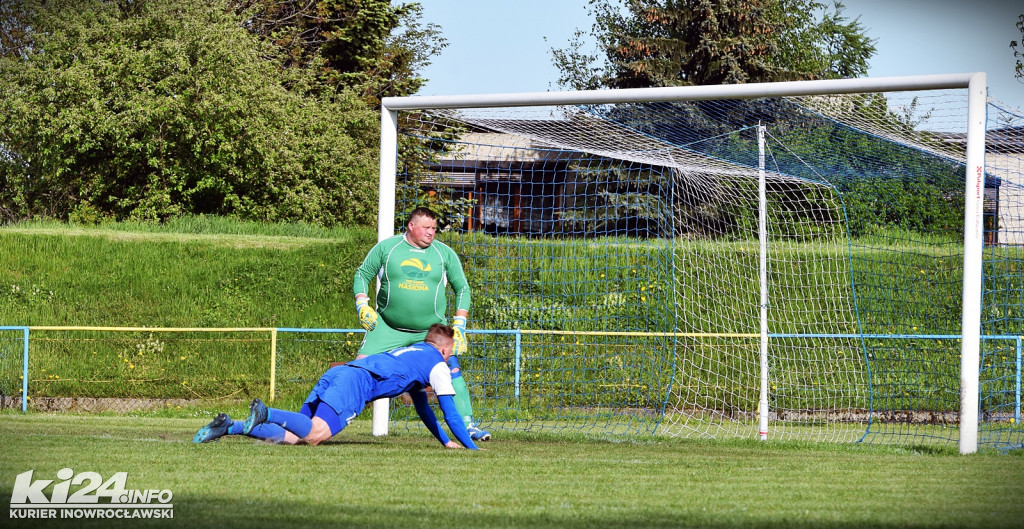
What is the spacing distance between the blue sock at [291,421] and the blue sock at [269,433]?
0.04 meters

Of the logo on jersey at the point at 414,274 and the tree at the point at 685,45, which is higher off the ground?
the tree at the point at 685,45

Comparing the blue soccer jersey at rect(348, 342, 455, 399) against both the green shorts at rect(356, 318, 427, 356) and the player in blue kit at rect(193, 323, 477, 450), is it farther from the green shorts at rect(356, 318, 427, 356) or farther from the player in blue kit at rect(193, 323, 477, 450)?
the green shorts at rect(356, 318, 427, 356)

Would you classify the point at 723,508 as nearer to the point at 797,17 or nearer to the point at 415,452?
the point at 415,452

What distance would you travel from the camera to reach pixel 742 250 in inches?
541

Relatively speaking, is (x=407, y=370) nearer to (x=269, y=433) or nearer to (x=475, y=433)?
(x=269, y=433)

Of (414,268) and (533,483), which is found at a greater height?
(414,268)

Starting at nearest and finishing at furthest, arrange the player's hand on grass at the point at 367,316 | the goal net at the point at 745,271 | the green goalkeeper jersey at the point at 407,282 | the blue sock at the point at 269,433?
the blue sock at the point at 269,433, the player's hand on grass at the point at 367,316, the green goalkeeper jersey at the point at 407,282, the goal net at the point at 745,271

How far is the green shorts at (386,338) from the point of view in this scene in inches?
301

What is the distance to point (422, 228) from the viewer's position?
7.63 metres

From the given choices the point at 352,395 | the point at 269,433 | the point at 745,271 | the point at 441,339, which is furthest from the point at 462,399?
the point at 745,271

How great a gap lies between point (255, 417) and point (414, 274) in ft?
6.29

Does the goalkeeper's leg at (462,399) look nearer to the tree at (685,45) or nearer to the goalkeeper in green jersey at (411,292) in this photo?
the goalkeeper in green jersey at (411,292)

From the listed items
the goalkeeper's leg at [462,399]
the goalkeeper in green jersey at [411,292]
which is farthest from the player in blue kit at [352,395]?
the goalkeeper in green jersey at [411,292]

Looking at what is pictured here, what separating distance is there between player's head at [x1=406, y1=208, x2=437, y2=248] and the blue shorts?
1.42m
